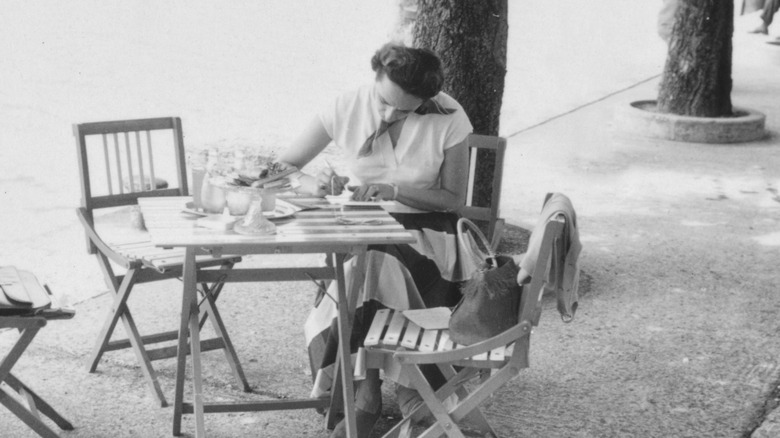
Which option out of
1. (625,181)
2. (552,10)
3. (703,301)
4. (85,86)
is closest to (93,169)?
(85,86)

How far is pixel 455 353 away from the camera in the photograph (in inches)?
119

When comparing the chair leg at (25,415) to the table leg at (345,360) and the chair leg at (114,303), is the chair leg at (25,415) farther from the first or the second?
the table leg at (345,360)

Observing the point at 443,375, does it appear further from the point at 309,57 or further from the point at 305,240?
the point at 309,57

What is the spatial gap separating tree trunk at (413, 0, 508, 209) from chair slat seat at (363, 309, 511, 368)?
7.43 feet

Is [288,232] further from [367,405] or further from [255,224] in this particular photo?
[367,405]

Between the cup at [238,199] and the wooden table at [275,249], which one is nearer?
the wooden table at [275,249]

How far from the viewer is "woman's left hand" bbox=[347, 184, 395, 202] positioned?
3680mm

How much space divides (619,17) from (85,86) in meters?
11.0

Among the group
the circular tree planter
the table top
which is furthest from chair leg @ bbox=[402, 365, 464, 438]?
the circular tree planter

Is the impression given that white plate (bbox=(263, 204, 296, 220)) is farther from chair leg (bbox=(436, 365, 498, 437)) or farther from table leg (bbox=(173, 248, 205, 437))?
chair leg (bbox=(436, 365, 498, 437))

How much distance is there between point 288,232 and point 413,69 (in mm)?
912

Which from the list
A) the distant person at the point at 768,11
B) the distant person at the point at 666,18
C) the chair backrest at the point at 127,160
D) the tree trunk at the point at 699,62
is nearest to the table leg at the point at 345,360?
the chair backrest at the point at 127,160

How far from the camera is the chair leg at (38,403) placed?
136 inches

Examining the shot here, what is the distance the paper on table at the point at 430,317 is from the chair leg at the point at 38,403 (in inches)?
52.0
